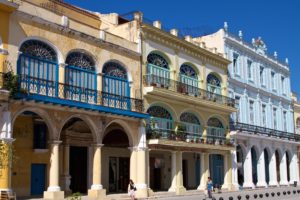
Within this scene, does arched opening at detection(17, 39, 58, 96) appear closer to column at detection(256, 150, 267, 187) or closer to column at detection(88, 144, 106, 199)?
column at detection(88, 144, 106, 199)

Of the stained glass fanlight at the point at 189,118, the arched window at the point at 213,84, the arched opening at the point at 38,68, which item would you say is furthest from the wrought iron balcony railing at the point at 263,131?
the arched opening at the point at 38,68

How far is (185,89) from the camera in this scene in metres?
29.1

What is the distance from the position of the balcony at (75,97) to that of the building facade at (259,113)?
39.7 feet

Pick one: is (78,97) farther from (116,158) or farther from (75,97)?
(116,158)

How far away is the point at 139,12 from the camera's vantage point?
2675cm

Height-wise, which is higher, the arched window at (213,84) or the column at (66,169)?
the arched window at (213,84)

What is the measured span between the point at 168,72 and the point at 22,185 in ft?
37.2

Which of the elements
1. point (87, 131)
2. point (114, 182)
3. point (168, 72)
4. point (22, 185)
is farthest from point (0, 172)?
point (168, 72)

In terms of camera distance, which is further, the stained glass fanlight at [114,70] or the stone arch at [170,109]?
the stone arch at [170,109]

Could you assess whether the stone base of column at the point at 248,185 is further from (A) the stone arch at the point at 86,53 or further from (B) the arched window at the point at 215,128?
(A) the stone arch at the point at 86,53

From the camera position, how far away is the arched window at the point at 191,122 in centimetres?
2960

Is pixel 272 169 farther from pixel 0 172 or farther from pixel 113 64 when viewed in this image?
pixel 0 172

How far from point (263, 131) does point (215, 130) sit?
820 centimetres

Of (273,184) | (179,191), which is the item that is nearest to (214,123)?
(179,191)
